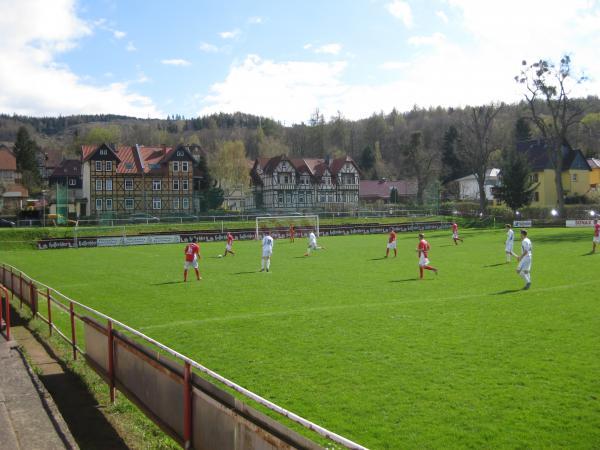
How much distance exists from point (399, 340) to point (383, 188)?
8960cm

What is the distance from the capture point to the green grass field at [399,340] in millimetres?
7547

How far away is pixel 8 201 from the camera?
7238cm

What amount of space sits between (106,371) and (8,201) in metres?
73.5

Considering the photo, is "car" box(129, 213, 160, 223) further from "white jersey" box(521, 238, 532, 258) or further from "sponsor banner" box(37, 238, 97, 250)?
"white jersey" box(521, 238, 532, 258)

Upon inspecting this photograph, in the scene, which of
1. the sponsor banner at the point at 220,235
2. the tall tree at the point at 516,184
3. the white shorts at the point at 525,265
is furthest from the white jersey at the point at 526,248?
the tall tree at the point at 516,184

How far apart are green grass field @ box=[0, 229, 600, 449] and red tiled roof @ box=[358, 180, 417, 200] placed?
73.5m

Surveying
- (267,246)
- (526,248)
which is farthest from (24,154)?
(526,248)

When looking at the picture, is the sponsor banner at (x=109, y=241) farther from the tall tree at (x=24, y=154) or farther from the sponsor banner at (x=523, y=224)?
the tall tree at (x=24, y=154)

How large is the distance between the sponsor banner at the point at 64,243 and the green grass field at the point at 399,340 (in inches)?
830

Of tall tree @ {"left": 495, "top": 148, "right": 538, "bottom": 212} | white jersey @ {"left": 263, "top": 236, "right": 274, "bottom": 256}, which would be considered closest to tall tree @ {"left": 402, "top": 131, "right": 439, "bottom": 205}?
tall tree @ {"left": 495, "top": 148, "right": 538, "bottom": 212}

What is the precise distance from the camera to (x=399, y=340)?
11930 mm

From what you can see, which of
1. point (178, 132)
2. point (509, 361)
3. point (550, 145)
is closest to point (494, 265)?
point (509, 361)

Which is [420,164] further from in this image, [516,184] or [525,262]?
[525,262]

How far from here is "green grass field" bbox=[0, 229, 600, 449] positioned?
7.55m
